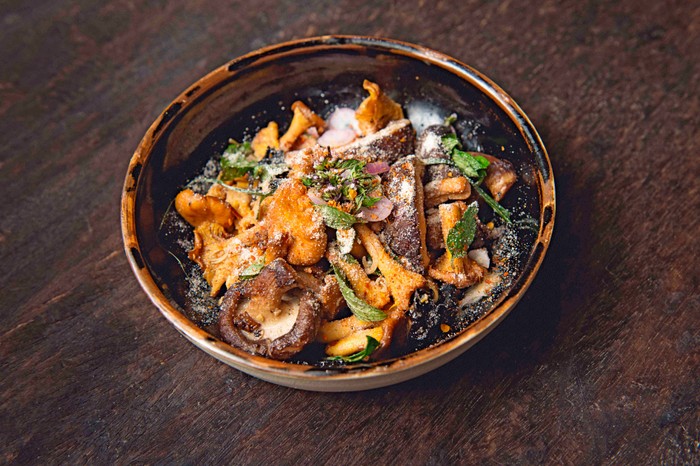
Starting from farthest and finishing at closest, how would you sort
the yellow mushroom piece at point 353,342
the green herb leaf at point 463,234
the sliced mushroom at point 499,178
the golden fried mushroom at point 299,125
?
1. the golden fried mushroom at point 299,125
2. the sliced mushroom at point 499,178
3. the green herb leaf at point 463,234
4. the yellow mushroom piece at point 353,342

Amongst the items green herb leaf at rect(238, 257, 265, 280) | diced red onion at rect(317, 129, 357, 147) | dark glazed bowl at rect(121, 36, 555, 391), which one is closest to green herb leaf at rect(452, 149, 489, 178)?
dark glazed bowl at rect(121, 36, 555, 391)

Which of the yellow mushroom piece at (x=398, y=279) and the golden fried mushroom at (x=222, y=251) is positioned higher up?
the golden fried mushroom at (x=222, y=251)

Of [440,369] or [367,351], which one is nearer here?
[367,351]

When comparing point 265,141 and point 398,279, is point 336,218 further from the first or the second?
point 265,141

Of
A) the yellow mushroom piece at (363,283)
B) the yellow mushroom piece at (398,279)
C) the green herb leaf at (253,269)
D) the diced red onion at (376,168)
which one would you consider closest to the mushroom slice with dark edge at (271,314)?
the green herb leaf at (253,269)

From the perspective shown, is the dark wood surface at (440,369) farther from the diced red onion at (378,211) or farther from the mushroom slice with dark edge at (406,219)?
the diced red onion at (378,211)

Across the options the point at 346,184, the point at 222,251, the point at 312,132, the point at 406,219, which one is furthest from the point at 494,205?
the point at 222,251

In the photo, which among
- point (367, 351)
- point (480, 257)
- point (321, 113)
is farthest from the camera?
point (321, 113)

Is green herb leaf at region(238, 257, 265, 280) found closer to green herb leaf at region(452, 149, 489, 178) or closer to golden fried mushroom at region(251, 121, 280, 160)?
golden fried mushroom at region(251, 121, 280, 160)
